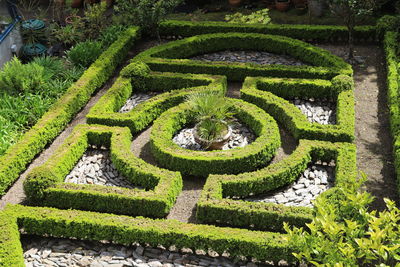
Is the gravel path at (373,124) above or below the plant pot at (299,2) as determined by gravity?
below

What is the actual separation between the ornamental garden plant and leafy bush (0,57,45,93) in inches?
2.7

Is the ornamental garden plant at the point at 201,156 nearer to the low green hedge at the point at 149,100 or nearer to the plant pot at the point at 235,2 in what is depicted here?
the low green hedge at the point at 149,100

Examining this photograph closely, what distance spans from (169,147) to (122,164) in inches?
51.1

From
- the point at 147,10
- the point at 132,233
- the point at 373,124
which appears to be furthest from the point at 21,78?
the point at 373,124

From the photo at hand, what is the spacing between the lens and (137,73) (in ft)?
53.8

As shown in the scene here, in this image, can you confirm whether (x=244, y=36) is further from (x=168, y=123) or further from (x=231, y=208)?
(x=231, y=208)

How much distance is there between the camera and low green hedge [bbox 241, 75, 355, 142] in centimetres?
1341

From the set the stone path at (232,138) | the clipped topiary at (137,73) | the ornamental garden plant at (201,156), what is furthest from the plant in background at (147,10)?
the stone path at (232,138)

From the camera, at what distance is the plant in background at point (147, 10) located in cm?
1798

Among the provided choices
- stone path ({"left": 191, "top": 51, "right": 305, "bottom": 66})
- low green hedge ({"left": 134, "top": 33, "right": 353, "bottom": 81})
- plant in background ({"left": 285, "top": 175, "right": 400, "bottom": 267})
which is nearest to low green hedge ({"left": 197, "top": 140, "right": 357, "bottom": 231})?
plant in background ({"left": 285, "top": 175, "right": 400, "bottom": 267})

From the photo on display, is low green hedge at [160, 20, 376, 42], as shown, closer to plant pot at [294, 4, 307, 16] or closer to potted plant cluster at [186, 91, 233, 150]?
plant pot at [294, 4, 307, 16]

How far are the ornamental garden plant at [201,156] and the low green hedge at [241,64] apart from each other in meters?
0.04

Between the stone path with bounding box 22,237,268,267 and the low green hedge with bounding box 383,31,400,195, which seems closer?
the stone path with bounding box 22,237,268,267

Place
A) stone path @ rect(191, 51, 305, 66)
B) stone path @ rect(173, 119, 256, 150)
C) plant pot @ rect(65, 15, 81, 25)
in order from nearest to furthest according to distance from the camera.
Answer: stone path @ rect(173, 119, 256, 150) → stone path @ rect(191, 51, 305, 66) → plant pot @ rect(65, 15, 81, 25)
